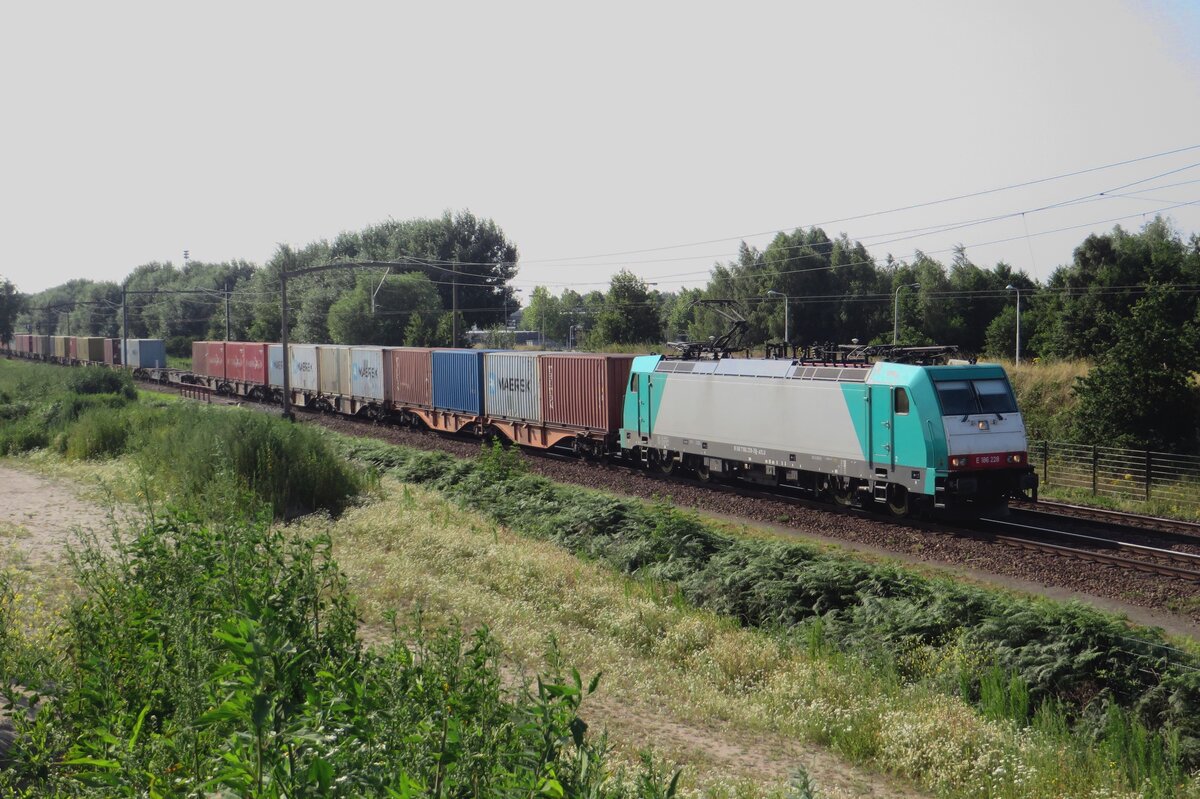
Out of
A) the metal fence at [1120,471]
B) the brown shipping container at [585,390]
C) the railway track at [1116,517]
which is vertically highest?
the brown shipping container at [585,390]

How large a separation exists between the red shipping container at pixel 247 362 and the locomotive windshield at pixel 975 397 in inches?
1438

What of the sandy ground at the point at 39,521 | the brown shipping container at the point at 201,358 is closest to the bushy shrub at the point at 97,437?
the sandy ground at the point at 39,521

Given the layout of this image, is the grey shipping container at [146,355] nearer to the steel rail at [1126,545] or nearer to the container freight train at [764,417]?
the container freight train at [764,417]

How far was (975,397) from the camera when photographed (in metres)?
17.8

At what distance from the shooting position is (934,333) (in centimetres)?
6031

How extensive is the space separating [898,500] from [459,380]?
17.2 m

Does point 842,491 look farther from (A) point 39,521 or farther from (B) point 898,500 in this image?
(A) point 39,521

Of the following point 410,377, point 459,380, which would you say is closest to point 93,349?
point 410,377

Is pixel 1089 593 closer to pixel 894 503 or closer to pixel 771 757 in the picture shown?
pixel 894 503

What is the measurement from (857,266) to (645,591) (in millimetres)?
56485

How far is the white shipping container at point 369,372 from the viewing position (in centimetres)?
3681

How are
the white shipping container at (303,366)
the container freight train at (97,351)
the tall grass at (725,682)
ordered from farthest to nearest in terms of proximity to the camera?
the container freight train at (97,351), the white shipping container at (303,366), the tall grass at (725,682)

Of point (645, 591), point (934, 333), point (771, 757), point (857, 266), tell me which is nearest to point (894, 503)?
point (645, 591)

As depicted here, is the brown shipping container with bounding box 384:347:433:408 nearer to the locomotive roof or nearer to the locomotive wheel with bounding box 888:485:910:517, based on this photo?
the locomotive roof
